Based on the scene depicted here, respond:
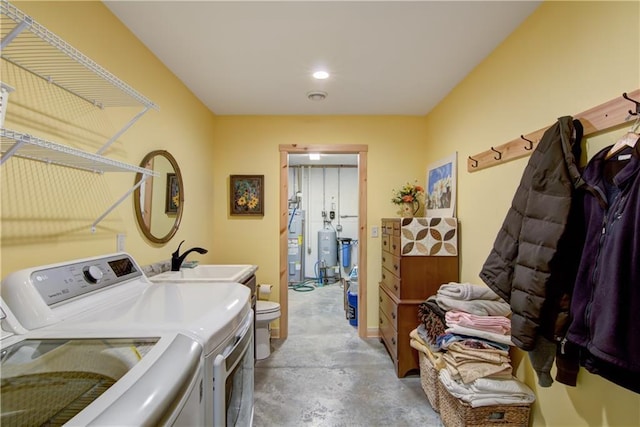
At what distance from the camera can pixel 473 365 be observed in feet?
5.35

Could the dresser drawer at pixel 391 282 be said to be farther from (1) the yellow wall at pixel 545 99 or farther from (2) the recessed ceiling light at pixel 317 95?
(2) the recessed ceiling light at pixel 317 95

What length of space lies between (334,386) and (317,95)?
2.49m

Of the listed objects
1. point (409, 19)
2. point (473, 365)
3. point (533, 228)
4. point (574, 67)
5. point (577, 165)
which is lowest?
point (473, 365)

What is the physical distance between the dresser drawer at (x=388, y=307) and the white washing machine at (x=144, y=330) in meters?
1.46

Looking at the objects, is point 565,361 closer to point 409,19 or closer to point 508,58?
point 508,58

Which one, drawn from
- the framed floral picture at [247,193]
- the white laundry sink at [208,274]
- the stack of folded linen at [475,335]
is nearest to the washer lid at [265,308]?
the white laundry sink at [208,274]

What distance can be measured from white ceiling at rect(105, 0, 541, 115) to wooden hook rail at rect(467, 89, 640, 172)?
697mm

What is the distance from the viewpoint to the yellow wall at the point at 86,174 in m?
1.12

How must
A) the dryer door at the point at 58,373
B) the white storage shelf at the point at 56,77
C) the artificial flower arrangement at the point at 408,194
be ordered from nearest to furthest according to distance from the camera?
the dryer door at the point at 58,373, the white storage shelf at the point at 56,77, the artificial flower arrangement at the point at 408,194

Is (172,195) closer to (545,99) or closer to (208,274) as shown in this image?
(208,274)

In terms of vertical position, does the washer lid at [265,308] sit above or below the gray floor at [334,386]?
above

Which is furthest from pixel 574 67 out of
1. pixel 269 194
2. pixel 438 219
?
pixel 269 194

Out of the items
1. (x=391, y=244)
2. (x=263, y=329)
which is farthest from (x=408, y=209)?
(x=263, y=329)

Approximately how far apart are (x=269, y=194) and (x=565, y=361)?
107 inches
